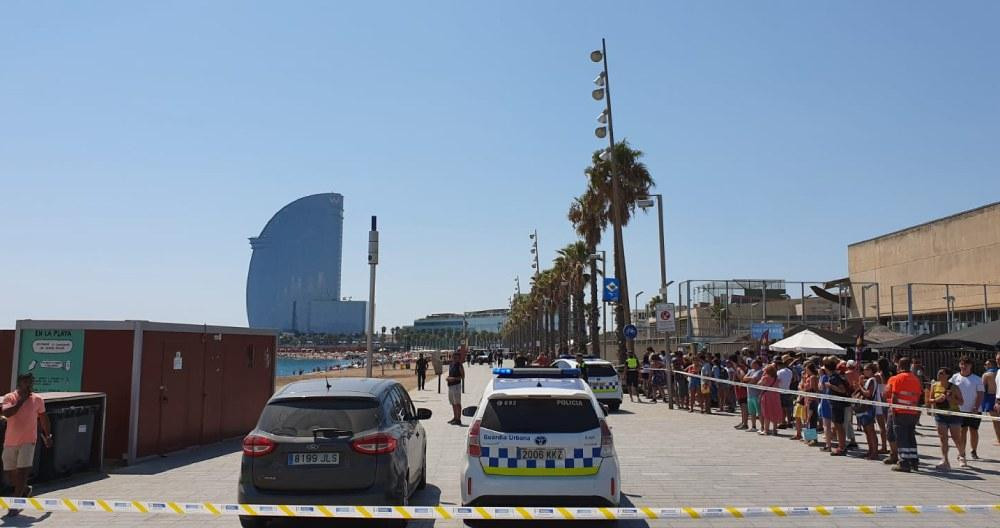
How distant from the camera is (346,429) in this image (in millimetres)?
7918

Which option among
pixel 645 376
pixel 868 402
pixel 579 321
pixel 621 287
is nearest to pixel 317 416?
pixel 868 402

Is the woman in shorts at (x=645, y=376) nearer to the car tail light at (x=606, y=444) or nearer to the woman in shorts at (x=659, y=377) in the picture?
the woman in shorts at (x=659, y=377)

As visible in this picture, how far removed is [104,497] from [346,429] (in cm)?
428

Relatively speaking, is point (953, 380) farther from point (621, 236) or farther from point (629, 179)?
point (629, 179)

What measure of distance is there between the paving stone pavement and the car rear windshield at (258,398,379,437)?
106cm

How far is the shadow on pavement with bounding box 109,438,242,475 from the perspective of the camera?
12352 millimetres

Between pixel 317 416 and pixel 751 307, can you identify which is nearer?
pixel 317 416

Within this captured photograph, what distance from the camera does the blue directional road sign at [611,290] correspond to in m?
34.2

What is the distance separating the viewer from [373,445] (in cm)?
780

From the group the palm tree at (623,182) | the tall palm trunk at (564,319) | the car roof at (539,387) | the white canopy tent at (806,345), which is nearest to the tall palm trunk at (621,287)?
the palm tree at (623,182)

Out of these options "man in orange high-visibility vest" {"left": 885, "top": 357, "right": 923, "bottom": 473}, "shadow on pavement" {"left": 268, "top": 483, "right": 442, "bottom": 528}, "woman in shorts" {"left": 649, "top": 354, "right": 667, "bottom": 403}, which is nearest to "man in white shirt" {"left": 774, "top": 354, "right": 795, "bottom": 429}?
"man in orange high-visibility vest" {"left": 885, "top": 357, "right": 923, "bottom": 473}

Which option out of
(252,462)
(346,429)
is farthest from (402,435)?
(252,462)

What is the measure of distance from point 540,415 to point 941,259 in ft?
135

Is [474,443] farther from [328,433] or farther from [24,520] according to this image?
[24,520]
